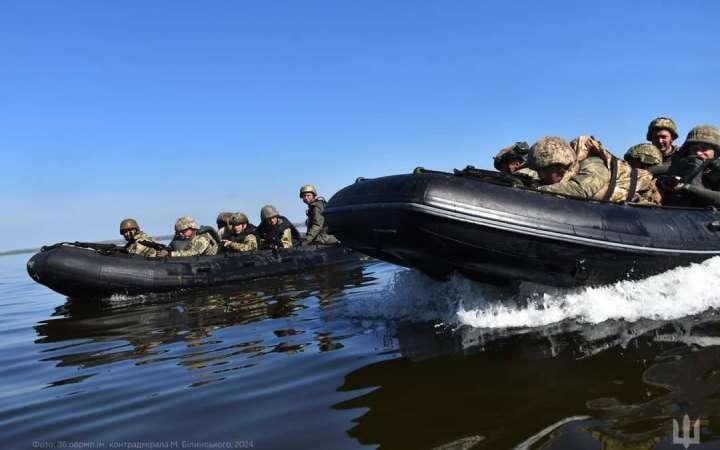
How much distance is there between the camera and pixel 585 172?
18.4 ft

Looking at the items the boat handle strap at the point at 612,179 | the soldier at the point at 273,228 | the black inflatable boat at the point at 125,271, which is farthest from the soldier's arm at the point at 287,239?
the boat handle strap at the point at 612,179

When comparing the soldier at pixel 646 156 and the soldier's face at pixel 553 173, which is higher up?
the soldier at pixel 646 156

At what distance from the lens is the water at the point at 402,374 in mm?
2781

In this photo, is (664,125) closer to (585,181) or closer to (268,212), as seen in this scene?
(585,181)

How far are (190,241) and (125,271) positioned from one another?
6.98ft

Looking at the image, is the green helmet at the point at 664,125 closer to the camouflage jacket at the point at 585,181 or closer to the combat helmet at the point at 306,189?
the camouflage jacket at the point at 585,181

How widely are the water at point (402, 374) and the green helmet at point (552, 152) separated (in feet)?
4.11

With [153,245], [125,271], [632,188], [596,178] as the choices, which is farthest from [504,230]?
[153,245]

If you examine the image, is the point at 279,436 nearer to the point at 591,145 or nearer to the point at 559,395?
the point at 559,395

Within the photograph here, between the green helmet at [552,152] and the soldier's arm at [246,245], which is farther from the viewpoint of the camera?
the soldier's arm at [246,245]

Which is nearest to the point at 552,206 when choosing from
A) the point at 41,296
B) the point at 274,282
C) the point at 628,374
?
the point at 628,374

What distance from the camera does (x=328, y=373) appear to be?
394cm

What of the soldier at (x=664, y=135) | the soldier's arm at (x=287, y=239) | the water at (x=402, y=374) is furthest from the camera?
the soldier's arm at (x=287, y=239)

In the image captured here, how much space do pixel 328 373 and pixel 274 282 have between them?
23.9 ft
